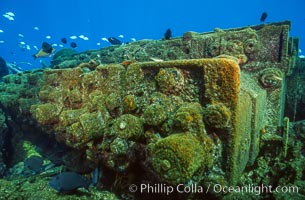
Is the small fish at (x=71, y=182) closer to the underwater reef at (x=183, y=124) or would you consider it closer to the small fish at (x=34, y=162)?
the underwater reef at (x=183, y=124)

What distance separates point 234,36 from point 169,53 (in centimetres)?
192

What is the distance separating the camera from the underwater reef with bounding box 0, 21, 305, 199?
325 centimetres

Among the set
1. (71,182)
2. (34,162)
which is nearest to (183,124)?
(71,182)

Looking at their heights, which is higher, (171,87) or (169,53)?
(169,53)

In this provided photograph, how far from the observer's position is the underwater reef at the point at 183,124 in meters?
3.25

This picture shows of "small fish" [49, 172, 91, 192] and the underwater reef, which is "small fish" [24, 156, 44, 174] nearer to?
the underwater reef

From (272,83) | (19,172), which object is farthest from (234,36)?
(19,172)

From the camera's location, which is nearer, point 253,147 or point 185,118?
point 185,118

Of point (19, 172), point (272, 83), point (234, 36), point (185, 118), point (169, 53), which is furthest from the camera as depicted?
point (169, 53)

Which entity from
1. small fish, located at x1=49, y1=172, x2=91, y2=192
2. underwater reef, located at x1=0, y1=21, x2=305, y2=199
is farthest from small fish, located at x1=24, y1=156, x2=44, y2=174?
small fish, located at x1=49, y1=172, x2=91, y2=192

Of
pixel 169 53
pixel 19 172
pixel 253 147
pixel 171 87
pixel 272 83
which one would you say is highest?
pixel 169 53

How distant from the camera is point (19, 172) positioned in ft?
21.4

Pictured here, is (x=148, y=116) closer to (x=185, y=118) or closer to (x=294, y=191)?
(x=185, y=118)

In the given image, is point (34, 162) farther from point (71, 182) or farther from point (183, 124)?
point (183, 124)
